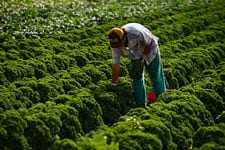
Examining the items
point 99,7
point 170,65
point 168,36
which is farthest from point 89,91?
point 99,7

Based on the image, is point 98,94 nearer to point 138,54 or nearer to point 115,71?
point 115,71

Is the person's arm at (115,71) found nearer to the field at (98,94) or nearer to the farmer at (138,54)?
the farmer at (138,54)

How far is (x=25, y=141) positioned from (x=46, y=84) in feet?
9.15

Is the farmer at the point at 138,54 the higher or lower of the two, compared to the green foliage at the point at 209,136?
higher

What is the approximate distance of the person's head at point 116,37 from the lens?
11019 mm

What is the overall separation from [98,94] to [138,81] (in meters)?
0.96

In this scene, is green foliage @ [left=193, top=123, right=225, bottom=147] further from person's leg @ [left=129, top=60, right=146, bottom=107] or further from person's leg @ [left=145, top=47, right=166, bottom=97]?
person's leg @ [left=145, top=47, right=166, bottom=97]

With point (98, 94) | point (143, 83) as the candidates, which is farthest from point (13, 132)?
point (143, 83)

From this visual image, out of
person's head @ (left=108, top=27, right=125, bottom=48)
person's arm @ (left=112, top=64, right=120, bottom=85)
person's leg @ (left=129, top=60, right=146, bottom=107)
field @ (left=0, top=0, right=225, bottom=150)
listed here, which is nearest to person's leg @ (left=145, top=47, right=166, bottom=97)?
person's leg @ (left=129, top=60, right=146, bottom=107)

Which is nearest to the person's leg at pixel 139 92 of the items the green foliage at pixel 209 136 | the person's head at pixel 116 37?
the person's head at pixel 116 37

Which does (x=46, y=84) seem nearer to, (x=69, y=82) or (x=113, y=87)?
(x=69, y=82)

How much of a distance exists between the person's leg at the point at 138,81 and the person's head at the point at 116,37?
745 millimetres

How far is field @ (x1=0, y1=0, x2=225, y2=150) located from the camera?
895cm

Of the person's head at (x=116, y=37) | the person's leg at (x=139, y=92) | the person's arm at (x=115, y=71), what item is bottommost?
the person's leg at (x=139, y=92)
